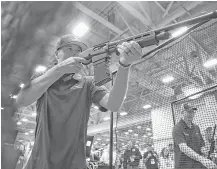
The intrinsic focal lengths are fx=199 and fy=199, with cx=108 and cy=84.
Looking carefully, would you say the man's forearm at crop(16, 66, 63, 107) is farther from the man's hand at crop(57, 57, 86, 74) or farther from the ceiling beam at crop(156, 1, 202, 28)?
the ceiling beam at crop(156, 1, 202, 28)

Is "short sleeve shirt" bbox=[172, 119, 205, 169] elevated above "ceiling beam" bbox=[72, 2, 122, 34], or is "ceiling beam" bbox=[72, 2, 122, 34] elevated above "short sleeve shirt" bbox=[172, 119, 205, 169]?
"ceiling beam" bbox=[72, 2, 122, 34]

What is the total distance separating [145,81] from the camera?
1933 mm

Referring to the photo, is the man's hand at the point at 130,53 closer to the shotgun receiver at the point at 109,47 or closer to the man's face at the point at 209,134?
the shotgun receiver at the point at 109,47

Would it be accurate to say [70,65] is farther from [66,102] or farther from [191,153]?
[191,153]

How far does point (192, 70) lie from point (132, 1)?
3.67 metres

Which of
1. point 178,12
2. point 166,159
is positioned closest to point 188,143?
point 166,159

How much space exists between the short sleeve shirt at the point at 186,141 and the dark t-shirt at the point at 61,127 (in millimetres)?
1094

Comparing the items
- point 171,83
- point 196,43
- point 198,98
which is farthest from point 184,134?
point 196,43

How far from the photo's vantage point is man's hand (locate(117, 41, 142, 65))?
1.08 meters

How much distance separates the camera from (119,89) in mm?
1118

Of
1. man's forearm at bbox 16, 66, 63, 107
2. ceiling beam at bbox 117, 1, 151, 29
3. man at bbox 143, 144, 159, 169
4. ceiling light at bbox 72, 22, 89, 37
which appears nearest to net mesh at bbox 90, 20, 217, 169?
man at bbox 143, 144, 159, 169

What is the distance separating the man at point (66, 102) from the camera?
0.91 metres

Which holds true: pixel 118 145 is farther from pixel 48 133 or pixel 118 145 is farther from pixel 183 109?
pixel 48 133

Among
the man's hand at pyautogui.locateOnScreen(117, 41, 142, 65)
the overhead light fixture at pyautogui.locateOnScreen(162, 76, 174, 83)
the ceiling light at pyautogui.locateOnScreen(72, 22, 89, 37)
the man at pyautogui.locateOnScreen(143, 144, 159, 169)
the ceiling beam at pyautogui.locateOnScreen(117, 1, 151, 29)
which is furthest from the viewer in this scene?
the ceiling beam at pyautogui.locateOnScreen(117, 1, 151, 29)
